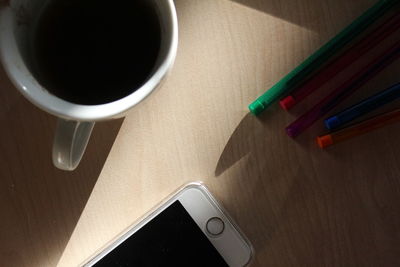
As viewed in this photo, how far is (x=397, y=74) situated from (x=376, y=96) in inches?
1.2

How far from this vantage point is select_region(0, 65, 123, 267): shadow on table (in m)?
0.39

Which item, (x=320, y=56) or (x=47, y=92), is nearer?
(x=47, y=92)

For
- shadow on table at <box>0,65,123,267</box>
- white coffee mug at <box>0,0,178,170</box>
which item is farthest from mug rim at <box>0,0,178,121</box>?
shadow on table at <box>0,65,123,267</box>

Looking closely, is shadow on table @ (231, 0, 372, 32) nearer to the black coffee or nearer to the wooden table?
the wooden table

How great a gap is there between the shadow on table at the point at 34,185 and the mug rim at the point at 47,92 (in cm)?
12

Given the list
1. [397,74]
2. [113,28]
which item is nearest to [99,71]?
[113,28]

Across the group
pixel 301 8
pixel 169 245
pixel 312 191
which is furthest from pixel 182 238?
pixel 301 8

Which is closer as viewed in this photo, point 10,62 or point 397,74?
point 10,62

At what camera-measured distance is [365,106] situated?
0.39m

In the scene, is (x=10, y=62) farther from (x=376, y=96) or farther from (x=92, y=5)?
(x=376, y=96)

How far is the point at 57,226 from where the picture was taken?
0.39m

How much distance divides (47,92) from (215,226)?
198mm

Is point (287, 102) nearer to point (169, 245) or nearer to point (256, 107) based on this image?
point (256, 107)

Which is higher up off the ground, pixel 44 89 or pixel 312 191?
pixel 44 89
